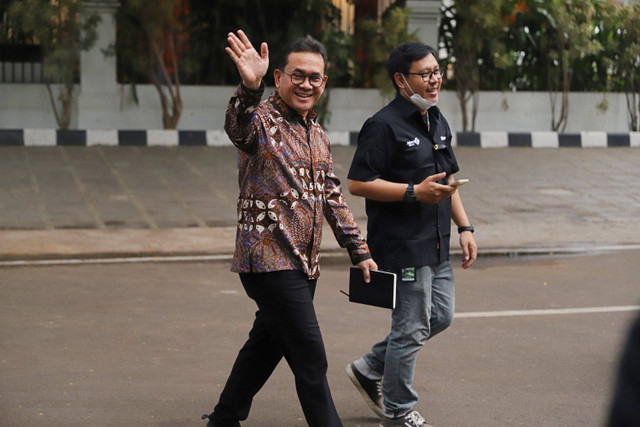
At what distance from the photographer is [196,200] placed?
10547mm

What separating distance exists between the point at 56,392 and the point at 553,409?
7.60 feet

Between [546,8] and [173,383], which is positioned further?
[546,8]

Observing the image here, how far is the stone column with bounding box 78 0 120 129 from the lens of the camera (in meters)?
A: 13.8

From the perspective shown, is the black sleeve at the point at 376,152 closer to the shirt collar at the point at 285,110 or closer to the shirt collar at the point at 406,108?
the shirt collar at the point at 406,108

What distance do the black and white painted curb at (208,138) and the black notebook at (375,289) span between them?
9.60 meters

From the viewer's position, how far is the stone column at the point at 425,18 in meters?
14.7

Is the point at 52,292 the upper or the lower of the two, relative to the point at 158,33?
lower

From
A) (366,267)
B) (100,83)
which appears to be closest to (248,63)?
(366,267)

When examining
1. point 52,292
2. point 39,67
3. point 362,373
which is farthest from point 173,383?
point 39,67

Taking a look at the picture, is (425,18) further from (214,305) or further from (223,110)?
(214,305)

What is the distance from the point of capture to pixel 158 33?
1323 centimetres

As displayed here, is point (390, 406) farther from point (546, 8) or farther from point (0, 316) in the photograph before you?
point (546, 8)

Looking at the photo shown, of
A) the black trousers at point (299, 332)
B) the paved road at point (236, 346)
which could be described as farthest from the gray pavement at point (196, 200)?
the black trousers at point (299, 332)

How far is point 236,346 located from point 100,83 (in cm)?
889
